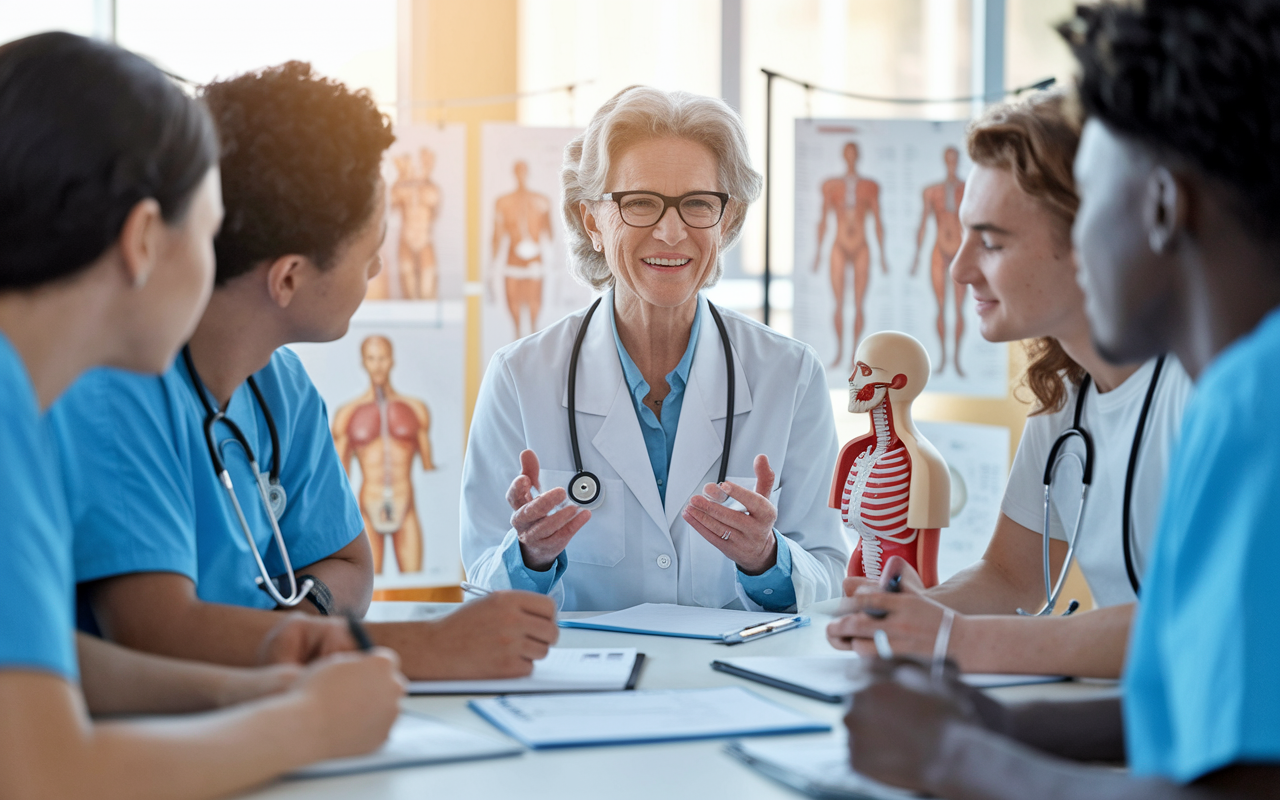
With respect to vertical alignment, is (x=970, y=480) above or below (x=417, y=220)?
below

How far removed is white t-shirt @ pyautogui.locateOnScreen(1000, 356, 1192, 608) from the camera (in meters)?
1.61

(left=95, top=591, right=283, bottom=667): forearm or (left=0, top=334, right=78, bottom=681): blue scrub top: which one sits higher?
(left=0, top=334, right=78, bottom=681): blue scrub top

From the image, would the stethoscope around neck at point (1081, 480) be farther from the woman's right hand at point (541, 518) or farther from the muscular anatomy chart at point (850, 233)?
the muscular anatomy chart at point (850, 233)

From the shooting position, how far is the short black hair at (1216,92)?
2.79 feet

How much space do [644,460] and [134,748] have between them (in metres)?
1.38

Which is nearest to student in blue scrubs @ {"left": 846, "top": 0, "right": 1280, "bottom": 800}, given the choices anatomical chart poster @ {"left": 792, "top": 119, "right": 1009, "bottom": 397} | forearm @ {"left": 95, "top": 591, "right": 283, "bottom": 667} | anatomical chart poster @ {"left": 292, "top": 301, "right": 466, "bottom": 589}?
forearm @ {"left": 95, "top": 591, "right": 283, "bottom": 667}

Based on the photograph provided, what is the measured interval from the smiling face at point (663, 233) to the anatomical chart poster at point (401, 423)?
1.07m

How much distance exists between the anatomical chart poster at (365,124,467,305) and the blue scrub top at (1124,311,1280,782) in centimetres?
264

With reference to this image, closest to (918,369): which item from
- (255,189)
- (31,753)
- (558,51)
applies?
(255,189)

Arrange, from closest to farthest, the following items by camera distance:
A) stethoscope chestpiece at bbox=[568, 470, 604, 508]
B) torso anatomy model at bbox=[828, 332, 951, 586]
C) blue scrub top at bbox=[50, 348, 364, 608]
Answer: blue scrub top at bbox=[50, 348, 364, 608], torso anatomy model at bbox=[828, 332, 951, 586], stethoscope chestpiece at bbox=[568, 470, 604, 508]

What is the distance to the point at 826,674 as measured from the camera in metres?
1.42

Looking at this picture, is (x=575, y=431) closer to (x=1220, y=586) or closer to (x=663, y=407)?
(x=663, y=407)

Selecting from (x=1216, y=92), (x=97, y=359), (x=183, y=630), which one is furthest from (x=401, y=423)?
(x=1216, y=92)

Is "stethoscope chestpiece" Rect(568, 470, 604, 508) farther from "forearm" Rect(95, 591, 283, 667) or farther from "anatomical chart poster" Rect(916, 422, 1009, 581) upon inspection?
"anatomical chart poster" Rect(916, 422, 1009, 581)
